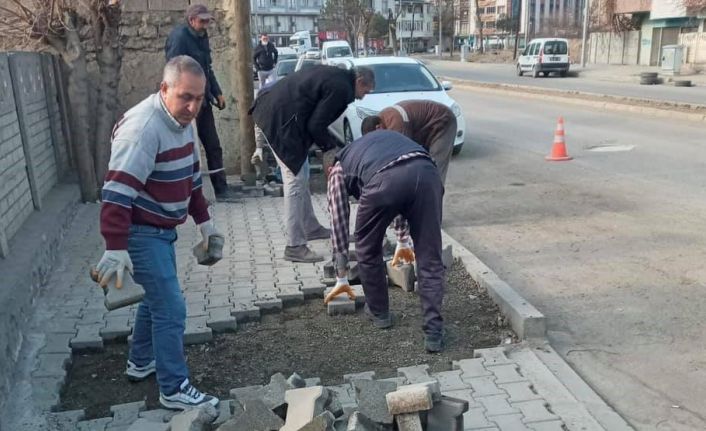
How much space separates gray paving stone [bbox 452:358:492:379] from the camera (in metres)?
3.77

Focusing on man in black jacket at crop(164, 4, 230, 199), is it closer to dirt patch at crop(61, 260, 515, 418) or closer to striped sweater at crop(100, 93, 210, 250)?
dirt patch at crop(61, 260, 515, 418)

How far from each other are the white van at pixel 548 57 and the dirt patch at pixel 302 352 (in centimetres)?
2877

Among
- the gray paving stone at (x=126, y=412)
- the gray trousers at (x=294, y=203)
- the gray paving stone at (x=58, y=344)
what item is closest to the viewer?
the gray paving stone at (x=126, y=412)

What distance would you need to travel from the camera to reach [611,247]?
614cm

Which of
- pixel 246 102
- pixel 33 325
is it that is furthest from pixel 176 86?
pixel 246 102

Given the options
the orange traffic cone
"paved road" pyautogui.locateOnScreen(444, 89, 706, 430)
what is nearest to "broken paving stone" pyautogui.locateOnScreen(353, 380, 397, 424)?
"paved road" pyautogui.locateOnScreen(444, 89, 706, 430)

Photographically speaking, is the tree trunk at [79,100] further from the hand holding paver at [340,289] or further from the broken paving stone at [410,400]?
the broken paving stone at [410,400]

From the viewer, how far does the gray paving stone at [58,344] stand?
13.4ft

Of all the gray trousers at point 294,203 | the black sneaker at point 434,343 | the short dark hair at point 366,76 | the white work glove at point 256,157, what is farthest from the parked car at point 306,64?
the black sneaker at point 434,343

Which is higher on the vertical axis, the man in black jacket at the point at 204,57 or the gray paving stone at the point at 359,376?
the man in black jacket at the point at 204,57

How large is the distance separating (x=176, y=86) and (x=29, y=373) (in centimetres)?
199

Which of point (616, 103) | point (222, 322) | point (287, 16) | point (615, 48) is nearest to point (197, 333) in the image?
point (222, 322)

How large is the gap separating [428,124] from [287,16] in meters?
93.4

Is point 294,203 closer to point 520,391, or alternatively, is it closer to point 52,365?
point 52,365
